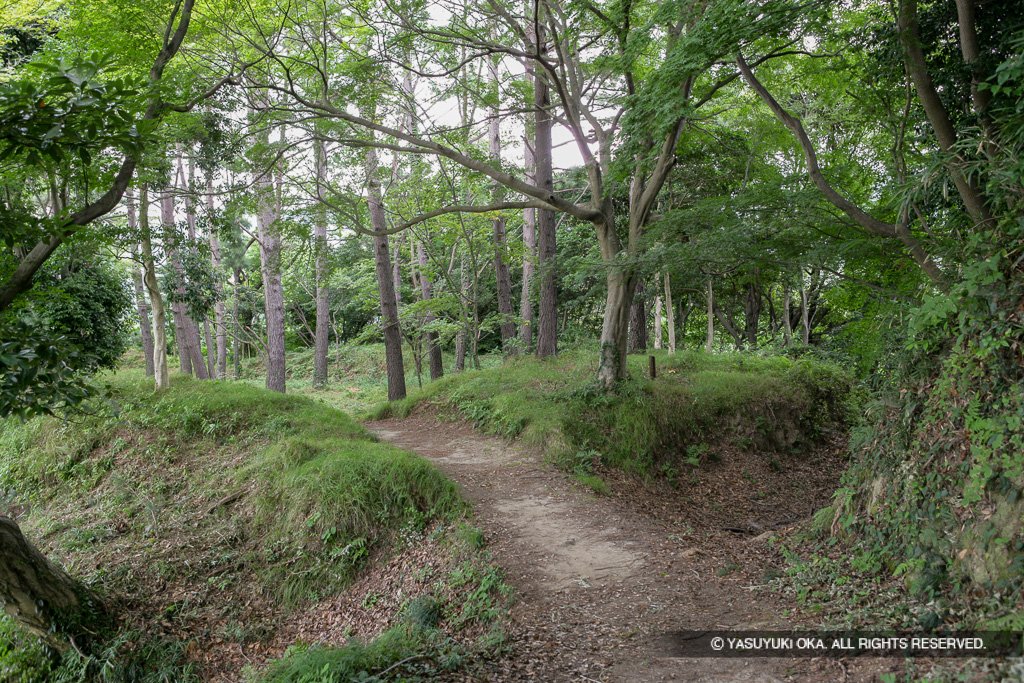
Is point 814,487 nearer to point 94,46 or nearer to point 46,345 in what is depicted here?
point 46,345

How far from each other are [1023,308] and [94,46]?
9.27 m

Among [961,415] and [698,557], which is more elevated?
[961,415]

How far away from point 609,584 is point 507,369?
692cm

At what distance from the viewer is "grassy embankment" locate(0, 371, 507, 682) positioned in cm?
485

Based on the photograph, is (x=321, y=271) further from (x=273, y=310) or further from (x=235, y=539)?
(x=235, y=539)

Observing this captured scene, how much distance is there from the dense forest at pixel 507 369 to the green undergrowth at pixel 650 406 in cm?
7

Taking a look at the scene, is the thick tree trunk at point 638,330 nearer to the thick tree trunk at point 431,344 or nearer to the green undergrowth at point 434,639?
the thick tree trunk at point 431,344

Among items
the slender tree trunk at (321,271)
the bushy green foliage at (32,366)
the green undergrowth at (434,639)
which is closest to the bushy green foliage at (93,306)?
the slender tree trunk at (321,271)

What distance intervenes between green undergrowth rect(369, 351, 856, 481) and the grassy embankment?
243 centimetres

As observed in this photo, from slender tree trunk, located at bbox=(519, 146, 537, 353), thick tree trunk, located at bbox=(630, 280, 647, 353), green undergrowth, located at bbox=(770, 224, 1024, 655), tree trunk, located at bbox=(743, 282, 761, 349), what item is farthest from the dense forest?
tree trunk, located at bbox=(743, 282, 761, 349)

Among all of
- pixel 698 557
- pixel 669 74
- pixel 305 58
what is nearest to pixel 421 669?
pixel 698 557

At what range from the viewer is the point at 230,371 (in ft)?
82.7

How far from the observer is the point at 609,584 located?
16.6 ft

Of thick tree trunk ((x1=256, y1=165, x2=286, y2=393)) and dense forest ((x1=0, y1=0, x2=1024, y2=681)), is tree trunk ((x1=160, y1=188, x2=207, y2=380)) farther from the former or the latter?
thick tree trunk ((x1=256, y1=165, x2=286, y2=393))
